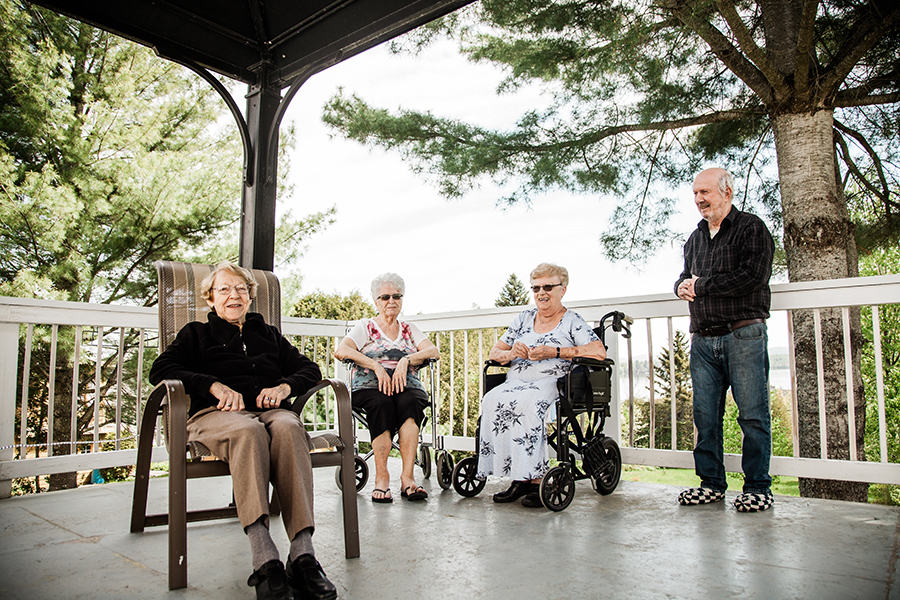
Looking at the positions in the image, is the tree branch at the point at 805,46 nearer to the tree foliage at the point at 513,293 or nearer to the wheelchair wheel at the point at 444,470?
the wheelchair wheel at the point at 444,470

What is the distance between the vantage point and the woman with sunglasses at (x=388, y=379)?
340 centimetres

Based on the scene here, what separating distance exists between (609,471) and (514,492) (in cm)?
61

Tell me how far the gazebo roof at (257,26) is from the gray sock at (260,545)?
7.99 ft

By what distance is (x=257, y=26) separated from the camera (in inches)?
147

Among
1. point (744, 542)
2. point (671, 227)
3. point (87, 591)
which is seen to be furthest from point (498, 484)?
point (671, 227)

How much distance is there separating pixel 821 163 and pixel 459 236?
20890 mm

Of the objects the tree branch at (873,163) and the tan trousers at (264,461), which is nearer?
the tan trousers at (264,461)

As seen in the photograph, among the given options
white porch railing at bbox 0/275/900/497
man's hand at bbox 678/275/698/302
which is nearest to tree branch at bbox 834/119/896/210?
white porch railing at bbox 0/275/900/497

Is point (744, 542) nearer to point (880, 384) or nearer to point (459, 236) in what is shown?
point (880, 384)

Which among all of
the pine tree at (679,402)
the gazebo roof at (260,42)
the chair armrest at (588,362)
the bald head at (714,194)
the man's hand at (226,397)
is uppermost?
the gazebo roof at (260,42)

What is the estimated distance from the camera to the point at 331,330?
5.11 metres

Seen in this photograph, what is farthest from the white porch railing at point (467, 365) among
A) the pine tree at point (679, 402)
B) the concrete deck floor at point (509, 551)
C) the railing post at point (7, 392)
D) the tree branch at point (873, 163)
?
the pine tree at point (679, 402)

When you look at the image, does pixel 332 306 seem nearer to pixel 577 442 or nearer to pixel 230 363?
pixel 577 442

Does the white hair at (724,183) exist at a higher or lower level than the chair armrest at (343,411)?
higher
